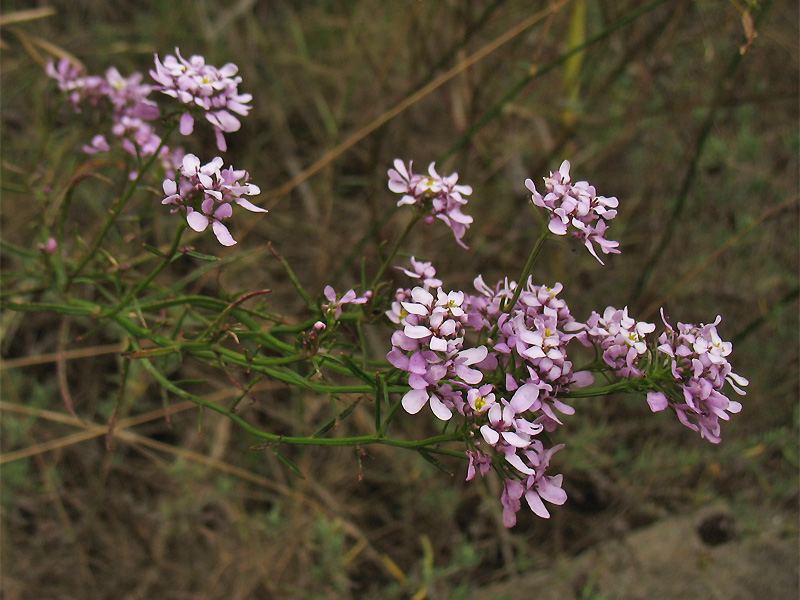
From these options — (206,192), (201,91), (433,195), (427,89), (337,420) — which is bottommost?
(337,420)

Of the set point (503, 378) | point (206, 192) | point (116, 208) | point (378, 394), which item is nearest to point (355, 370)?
point (378, 394)

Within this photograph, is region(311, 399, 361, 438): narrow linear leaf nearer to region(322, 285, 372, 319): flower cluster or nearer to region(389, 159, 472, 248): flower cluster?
region(322, 285, 372, 319): flower cluster

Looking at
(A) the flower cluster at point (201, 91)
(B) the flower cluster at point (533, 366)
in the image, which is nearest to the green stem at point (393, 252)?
(B) the flower cluster at point (533, 366)

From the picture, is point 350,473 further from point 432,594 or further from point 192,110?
point 192,110

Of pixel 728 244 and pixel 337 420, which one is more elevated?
pixel 728 244

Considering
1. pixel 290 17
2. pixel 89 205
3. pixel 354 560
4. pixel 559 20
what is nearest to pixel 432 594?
pixel 354 560

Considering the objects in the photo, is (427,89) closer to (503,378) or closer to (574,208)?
(574,208)
